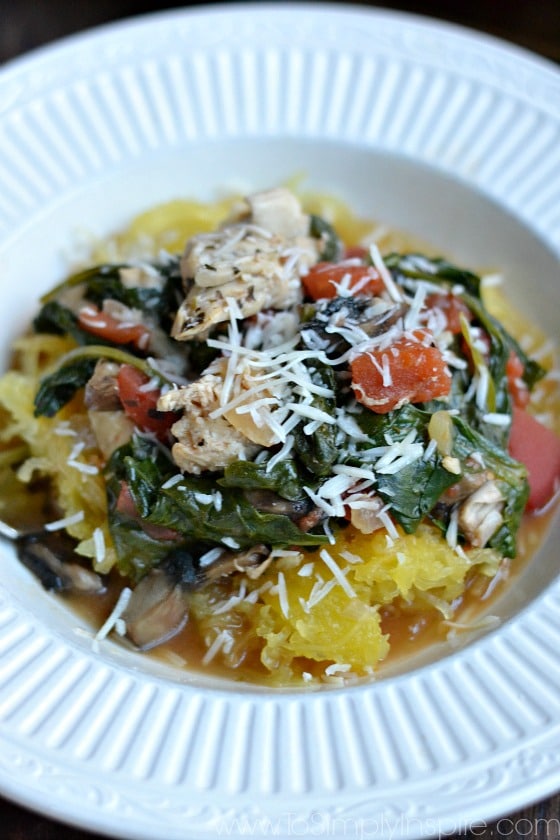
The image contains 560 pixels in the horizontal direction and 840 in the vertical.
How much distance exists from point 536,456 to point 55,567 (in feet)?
7.47

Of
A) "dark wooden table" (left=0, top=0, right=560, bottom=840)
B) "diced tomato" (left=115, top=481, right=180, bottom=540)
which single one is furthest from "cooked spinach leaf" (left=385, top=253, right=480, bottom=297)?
"dark wooden table" (left=0, top=0, right=560, bottom=840)

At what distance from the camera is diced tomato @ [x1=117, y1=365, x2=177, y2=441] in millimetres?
3631

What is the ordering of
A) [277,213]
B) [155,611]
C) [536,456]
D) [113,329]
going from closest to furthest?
[155,611], [113,329], [536,456], [277,213]

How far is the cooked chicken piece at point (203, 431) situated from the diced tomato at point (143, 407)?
225 millimetres

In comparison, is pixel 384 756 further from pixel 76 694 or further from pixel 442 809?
pixel 76 694

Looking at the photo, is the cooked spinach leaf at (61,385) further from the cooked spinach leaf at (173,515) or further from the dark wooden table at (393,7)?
the dark wooden table at (393,7)

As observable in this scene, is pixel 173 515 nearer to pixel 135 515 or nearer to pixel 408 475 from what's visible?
pixel 135 515

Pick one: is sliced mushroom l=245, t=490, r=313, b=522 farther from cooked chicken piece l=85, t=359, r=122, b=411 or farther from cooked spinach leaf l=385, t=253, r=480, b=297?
cooked spinach leaf l=385, t=253, r=480, b=297

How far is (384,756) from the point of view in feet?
9.07

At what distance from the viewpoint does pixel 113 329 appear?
394 centimetres

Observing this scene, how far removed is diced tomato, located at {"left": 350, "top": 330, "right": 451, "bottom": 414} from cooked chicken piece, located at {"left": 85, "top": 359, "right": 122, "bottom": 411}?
1.07 meters

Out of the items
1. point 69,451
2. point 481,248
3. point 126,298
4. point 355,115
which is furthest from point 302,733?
point 355,115

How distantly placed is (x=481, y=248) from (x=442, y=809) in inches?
128

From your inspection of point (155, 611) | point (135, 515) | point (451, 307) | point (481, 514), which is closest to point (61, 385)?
point (135, 515)
